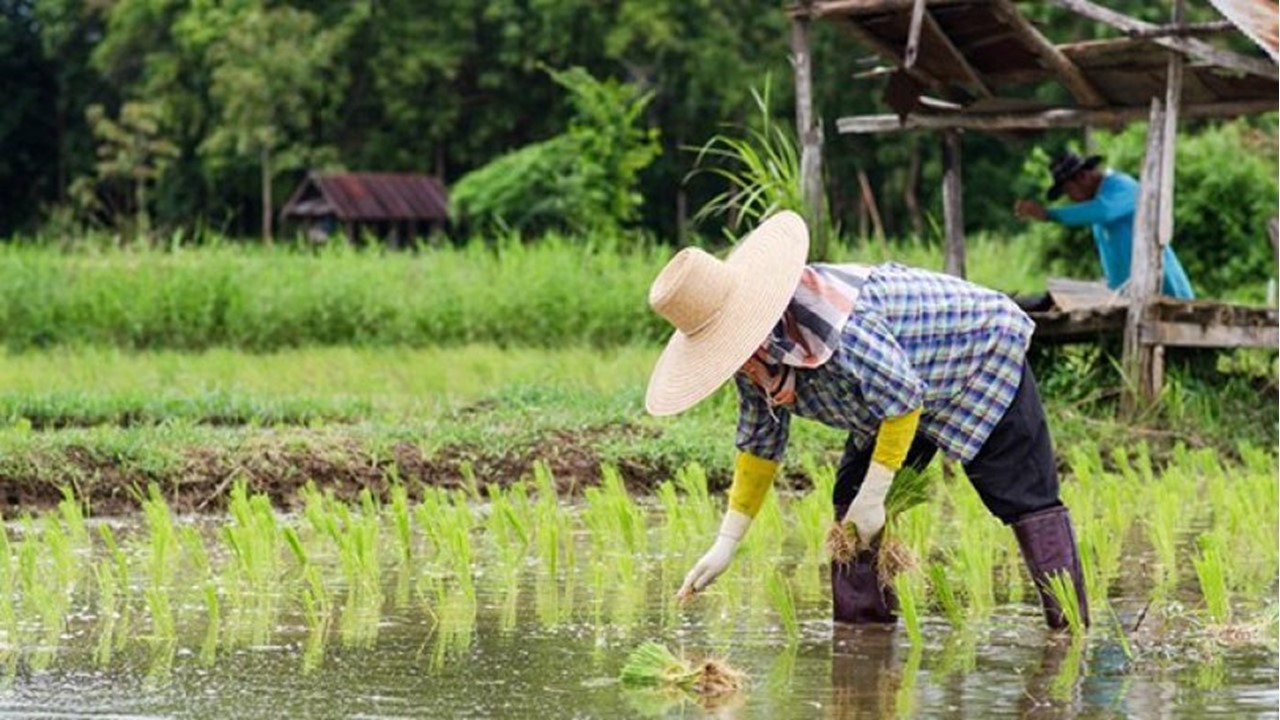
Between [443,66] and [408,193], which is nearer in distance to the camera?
[408,193]

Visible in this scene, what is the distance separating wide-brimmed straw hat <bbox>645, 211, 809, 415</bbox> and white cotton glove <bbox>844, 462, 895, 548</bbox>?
0.55 m

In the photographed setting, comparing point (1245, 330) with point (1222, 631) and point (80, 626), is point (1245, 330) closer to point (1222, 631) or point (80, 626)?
point (1222, 631)

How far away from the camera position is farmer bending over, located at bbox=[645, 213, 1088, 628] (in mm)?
5453

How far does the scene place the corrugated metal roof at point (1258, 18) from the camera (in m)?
5.14

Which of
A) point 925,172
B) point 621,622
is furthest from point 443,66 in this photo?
point 621,622

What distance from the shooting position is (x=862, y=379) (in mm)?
5480

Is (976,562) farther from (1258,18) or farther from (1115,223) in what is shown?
(1115,223)

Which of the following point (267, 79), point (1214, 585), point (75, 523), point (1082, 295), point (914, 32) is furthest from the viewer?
point (267, 79)

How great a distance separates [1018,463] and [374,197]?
25794 millimetres

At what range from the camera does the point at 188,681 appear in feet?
17.9

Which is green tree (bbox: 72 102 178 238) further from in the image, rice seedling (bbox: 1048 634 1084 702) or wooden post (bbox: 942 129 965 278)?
rice seedling (bbox: 1048 634 1084 702)

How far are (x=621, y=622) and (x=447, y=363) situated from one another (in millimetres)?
7729

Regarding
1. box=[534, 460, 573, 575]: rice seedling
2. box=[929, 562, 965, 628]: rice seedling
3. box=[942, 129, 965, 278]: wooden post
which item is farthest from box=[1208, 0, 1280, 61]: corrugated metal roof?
box=[942, 129, 965, 278]: wooden post

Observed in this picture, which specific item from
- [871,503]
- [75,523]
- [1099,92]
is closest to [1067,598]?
[871,503]
